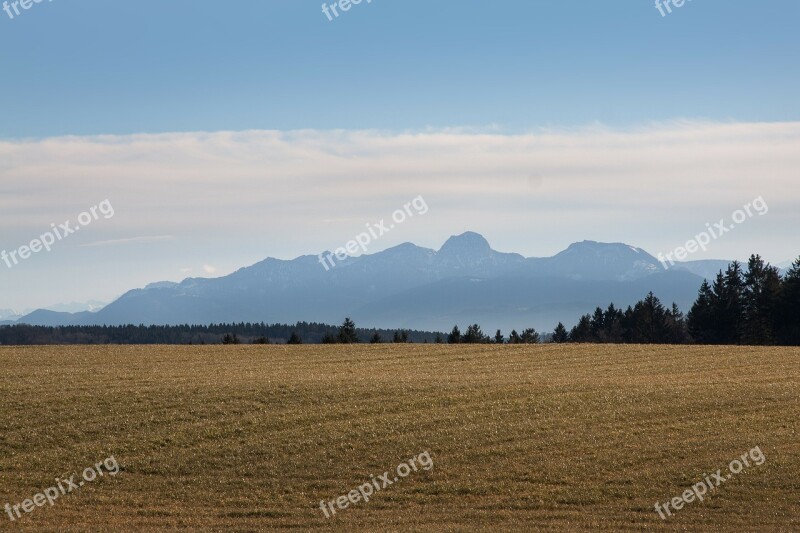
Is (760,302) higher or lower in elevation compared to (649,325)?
higher

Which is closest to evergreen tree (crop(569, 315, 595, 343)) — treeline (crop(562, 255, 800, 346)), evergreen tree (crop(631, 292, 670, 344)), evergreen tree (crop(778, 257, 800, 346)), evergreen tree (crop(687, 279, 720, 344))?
evergreen tree (crop(631, 292, 670, 344))

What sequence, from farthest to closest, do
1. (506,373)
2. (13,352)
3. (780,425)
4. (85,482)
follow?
(13,352), (506,373), (780,425), (85,482)

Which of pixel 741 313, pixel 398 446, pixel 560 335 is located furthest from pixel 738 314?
pixel 398 446

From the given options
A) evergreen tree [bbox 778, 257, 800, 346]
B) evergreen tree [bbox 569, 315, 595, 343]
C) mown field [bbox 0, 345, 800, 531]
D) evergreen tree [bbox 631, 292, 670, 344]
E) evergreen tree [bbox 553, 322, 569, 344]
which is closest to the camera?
mown field [bbox 0, 345, 800, 531]

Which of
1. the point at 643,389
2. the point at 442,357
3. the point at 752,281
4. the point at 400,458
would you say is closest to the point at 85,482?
the point at 400,458

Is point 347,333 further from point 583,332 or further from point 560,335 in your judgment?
point 560,335

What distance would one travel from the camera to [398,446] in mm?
34188

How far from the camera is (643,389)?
46031 millimetres

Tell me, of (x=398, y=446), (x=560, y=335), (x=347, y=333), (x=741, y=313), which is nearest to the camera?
(x=398, y=446)

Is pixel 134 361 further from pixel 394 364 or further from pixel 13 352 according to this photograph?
pixel 394 364

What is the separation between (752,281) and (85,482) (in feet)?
337

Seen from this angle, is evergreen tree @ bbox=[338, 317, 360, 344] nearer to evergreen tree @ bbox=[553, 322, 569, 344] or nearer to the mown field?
evergreen tree @ bbox=[553, 322, 569, 344]

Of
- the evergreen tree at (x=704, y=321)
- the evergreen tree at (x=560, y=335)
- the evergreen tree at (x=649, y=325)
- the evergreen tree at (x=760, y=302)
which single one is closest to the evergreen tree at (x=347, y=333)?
the evergreen tree at (x=649, y=325)

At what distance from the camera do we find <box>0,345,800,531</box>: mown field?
2627 cm
